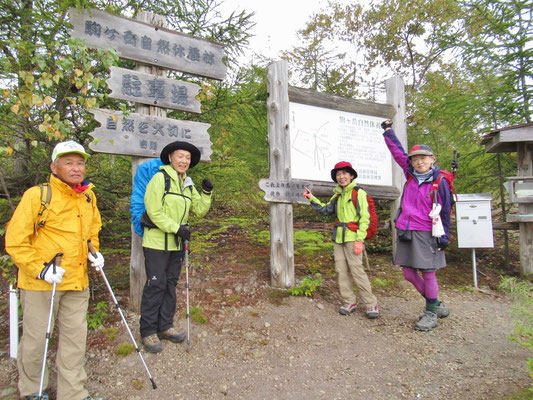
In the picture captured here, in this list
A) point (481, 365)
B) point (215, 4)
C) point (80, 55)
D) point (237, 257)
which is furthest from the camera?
point (237, 257)

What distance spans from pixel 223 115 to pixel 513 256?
25.4 feet

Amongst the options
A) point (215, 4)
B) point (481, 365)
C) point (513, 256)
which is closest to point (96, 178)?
point (215, 4)

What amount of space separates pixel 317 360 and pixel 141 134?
11.2 ft

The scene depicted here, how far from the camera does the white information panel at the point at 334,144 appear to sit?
5770 mm

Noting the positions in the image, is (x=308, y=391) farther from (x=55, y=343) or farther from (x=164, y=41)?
(x=164, y=41)

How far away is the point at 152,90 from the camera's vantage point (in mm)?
4391

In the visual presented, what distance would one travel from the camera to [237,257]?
6.98 m

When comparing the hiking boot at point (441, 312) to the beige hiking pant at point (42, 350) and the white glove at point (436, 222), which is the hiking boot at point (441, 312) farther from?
the beige hiking pant at point (42, 350)

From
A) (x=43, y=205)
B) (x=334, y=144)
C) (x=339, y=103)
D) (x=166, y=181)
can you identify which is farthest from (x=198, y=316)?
(x=339, y=103)

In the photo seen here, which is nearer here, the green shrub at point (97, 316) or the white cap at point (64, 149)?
the white cap at point (64, 149)

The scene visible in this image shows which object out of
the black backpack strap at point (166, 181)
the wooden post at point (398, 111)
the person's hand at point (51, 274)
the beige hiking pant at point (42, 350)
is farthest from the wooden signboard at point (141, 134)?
the wooden post at point (398, 111)

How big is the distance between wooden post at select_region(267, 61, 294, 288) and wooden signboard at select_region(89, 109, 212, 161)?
1.29 m

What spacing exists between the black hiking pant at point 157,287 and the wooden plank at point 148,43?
2486 millimetres

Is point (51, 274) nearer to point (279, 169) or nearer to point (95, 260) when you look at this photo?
point (95, 260)
